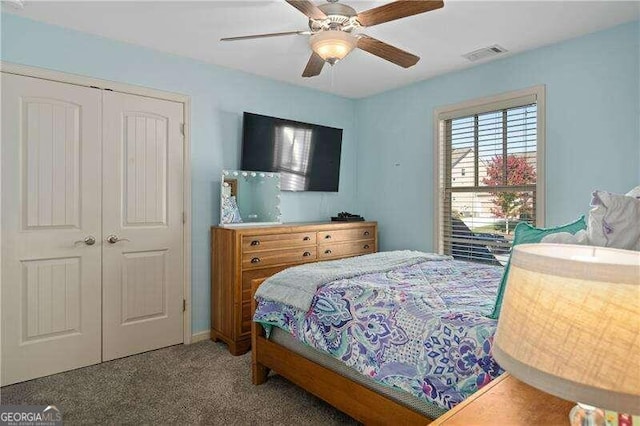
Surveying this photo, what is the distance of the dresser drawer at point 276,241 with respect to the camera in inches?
130

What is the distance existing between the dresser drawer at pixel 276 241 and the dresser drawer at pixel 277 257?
45mm

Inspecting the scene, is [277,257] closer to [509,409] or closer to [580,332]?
[509,409]

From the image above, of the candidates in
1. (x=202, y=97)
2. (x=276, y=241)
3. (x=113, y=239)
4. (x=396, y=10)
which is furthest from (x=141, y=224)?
(x=396, y=10)

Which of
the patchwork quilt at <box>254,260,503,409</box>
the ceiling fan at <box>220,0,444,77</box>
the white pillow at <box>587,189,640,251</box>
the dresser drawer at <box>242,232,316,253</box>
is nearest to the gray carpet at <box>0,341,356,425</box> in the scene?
the patchwork quilt at <box>254,260,503,409</box>

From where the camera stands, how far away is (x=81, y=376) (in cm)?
280

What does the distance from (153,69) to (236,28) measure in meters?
0.93

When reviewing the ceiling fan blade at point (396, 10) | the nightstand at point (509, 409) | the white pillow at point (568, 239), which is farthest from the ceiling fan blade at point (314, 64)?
the nightstand at point (509, 409)

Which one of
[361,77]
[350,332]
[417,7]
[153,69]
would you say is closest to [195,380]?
[350,332]

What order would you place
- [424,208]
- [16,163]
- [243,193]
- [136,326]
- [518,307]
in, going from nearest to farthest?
1. [518,307]
2. [16,163]
3. [136,326]
4. [243,193]
5. [424,208]

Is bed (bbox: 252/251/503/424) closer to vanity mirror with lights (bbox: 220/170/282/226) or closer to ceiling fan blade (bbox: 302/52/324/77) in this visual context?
vanity mirror with lights (bbox: 220/170/282/226)

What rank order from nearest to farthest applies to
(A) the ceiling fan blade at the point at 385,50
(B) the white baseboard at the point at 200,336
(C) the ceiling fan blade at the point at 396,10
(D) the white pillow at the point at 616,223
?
(D) the white pillow at the point at 616,223 < (C) the ceiling fan blade at the point at 396,10 < (A) the ceiling fan blade at the point at 385,50 < (B) the white baseboard at the point at 200,336

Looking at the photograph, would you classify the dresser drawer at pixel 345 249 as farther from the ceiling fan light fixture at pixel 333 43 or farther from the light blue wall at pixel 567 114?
the ceiling fan light fixture at pixel 333 43

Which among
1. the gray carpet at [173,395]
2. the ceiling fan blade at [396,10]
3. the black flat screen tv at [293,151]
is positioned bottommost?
the gray carpet at [173,395]

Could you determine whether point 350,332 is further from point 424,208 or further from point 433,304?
point 424,208
